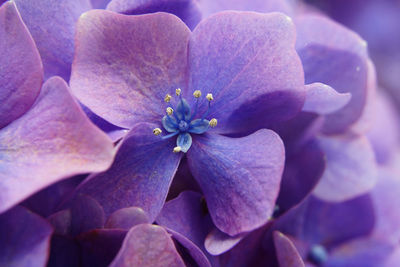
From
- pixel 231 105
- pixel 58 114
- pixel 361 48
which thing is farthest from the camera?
pixel 361 48


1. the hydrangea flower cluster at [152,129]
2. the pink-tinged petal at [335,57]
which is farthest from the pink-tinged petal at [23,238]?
the pink-tinged petal at [335,57]

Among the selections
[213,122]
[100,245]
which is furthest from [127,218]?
[213,122]

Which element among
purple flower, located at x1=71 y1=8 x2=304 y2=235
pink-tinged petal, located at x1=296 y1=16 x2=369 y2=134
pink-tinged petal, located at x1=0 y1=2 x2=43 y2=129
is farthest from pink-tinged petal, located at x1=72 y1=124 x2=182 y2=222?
pink-tinged petal, located at x1=296 y1=16 x2=369 y2=134

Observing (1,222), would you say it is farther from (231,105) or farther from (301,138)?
(301,138)

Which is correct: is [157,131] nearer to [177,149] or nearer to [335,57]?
[177,149]

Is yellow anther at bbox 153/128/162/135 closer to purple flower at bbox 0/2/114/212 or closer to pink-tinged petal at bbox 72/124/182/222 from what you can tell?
pink-tinged petal at bbox 72/124/182/222

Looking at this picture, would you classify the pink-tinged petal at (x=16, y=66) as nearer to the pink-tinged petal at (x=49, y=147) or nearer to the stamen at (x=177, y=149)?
the pink-tinged petal at (x=49, y=147)

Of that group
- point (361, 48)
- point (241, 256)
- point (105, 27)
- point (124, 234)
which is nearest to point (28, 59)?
point (105, 27)
